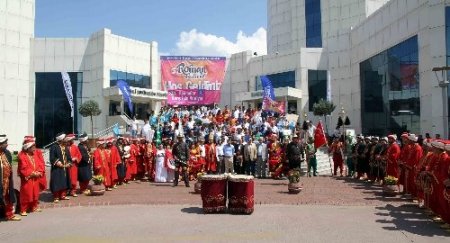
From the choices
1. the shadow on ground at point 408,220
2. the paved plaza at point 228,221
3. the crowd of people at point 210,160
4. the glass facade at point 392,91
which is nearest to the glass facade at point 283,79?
the glass facade at point 392,91

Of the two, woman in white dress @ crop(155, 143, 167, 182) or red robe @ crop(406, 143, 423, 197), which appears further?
woman in white dress @ crop(155, 143, 167, 182)

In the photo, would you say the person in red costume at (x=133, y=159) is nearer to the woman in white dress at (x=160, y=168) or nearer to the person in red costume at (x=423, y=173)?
the woman in white dress at (x=160, y=168)

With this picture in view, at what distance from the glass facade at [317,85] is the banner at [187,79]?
938 centimetres

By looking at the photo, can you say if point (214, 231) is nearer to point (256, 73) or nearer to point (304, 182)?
point (304, 182)

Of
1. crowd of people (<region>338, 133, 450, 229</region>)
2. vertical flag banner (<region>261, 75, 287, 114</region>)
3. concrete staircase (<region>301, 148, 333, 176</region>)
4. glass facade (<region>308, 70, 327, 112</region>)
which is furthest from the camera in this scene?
glass facade (<region>308, 70, 327, 112</region>)

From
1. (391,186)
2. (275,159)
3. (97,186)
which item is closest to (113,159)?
(97,186)

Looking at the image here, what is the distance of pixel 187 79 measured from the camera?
136ft

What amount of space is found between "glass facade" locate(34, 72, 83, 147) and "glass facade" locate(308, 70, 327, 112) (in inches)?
840

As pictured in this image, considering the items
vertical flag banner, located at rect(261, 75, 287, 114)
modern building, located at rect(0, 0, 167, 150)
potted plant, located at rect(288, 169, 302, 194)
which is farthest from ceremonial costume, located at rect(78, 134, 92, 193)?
modern building, located at rect(0, 0, 167, 150)

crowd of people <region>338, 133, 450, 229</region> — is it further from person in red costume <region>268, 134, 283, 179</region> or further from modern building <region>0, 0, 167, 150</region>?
modern building <region>0, 0, 167, 150</region>

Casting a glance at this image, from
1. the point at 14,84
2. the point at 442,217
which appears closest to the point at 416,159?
the point at 442,217

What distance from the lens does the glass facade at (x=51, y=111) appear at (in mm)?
39938

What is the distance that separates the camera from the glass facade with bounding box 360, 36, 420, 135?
27031 mm

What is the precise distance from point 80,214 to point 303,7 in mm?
45587
